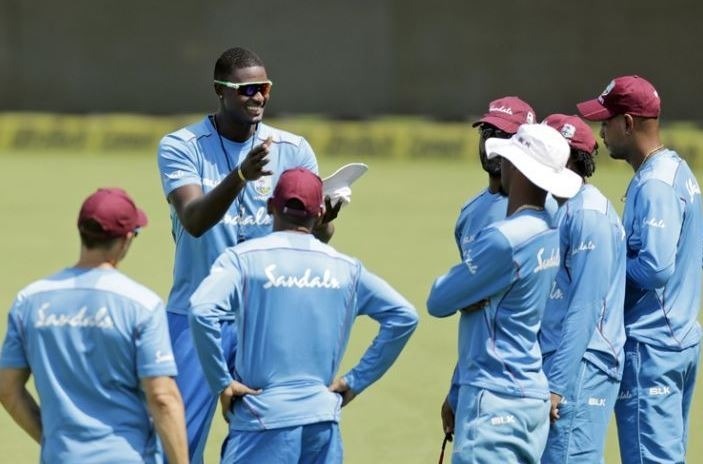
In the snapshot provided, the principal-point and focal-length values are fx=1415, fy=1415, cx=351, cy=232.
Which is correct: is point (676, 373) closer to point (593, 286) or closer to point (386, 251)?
point (593, 286)

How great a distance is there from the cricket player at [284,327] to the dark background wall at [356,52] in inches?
723

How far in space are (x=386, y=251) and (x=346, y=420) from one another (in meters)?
5.35

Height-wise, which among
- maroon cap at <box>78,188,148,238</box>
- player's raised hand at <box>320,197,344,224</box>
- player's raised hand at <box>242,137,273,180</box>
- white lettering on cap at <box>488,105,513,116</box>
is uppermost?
white lettering on cap at <box>488,105,513,116</box>

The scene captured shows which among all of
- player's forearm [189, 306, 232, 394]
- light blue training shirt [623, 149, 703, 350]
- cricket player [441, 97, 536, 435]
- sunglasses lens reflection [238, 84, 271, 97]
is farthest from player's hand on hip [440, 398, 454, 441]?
sunglasses lens reflection [238, 84, 271, 97]

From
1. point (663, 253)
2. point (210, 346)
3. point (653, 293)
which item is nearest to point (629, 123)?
point (663, 253)

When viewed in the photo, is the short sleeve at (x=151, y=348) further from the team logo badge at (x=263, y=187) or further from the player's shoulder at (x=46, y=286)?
the team logo badge at (x=263, y=187)

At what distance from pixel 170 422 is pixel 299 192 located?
1.09 meters

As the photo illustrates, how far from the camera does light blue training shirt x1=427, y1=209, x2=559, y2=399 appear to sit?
5.71 meters

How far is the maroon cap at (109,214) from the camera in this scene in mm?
5242

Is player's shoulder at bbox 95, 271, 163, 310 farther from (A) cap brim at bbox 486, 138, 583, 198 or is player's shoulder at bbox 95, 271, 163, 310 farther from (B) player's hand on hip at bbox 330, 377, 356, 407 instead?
(A) cap brim at bbox 486, 138, 583, 198

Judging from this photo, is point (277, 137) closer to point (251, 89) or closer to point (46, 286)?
point (251, 89)

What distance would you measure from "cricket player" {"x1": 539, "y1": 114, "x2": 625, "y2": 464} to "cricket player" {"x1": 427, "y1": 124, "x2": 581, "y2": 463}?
284 millimetres

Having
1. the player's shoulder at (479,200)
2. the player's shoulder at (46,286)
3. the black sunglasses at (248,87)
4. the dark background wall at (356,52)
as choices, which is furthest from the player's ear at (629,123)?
the dark background wall at (356,52)

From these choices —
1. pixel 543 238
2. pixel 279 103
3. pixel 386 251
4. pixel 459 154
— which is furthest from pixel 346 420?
pixel 279 103
